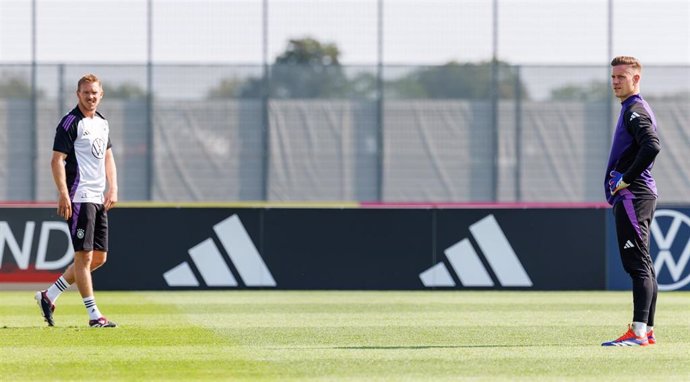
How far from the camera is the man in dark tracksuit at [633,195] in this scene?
957cm

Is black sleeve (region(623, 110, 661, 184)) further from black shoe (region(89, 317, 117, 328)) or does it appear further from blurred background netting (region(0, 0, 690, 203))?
blurred background netting (region(0, 0, 690, 203))

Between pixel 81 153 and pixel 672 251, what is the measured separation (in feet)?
28.8

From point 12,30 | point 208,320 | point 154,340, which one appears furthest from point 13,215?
point 12,30

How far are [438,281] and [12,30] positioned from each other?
38.7 feet

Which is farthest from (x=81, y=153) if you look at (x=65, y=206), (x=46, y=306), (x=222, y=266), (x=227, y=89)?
(x=227, y=89)

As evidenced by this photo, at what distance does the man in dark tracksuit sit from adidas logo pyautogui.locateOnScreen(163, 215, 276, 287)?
25.4 feet

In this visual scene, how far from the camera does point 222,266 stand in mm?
16844

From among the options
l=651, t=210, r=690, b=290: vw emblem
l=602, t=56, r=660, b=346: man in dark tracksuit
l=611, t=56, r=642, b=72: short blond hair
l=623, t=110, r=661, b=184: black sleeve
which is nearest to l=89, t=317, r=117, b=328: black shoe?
l=602, t=56, r=660, b=346: man in dark tracksuit

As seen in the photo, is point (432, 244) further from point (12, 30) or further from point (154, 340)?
point (12, 30)

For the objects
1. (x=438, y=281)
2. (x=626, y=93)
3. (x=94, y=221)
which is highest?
(x=626, y=93)

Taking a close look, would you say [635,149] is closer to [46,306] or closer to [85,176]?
[85,176]

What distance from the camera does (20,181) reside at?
80.8 ft

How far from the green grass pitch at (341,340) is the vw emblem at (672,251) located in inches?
67.8

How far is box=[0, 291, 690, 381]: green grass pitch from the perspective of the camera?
8.02 m
